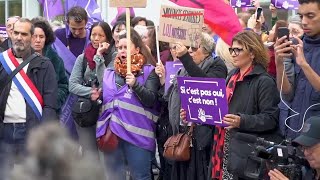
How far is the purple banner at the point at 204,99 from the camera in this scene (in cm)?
516

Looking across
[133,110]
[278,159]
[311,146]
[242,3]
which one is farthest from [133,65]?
[242,3]

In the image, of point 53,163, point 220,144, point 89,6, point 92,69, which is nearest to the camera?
point 53,163

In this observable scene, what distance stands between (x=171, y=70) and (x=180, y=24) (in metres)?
0.51

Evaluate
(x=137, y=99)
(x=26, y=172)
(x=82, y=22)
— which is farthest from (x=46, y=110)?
(x=26, y=172)

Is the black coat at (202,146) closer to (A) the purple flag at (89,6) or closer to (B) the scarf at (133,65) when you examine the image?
Result: (B) the scarf at (133,65)

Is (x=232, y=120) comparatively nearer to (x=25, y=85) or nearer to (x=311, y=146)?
(x=311, y=146)

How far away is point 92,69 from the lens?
6.94 m

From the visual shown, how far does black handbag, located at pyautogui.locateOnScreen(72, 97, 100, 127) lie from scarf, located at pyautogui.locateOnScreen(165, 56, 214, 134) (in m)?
0.90

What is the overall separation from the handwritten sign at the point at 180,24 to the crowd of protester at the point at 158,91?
10cm

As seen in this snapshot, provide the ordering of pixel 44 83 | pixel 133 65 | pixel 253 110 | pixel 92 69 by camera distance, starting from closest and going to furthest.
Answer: pixel 253 110 → pixel 44 83 → pixel 133 65 → pixel 92 69

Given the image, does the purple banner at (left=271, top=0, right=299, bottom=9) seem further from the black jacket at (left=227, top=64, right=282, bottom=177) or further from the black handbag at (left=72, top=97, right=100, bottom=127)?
the black jacket at (left=227, top=64, right=282, bottom=177)

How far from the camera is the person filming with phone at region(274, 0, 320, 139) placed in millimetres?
4367

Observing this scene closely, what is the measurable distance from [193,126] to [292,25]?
1.61m

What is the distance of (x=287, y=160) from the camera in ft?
13.7
